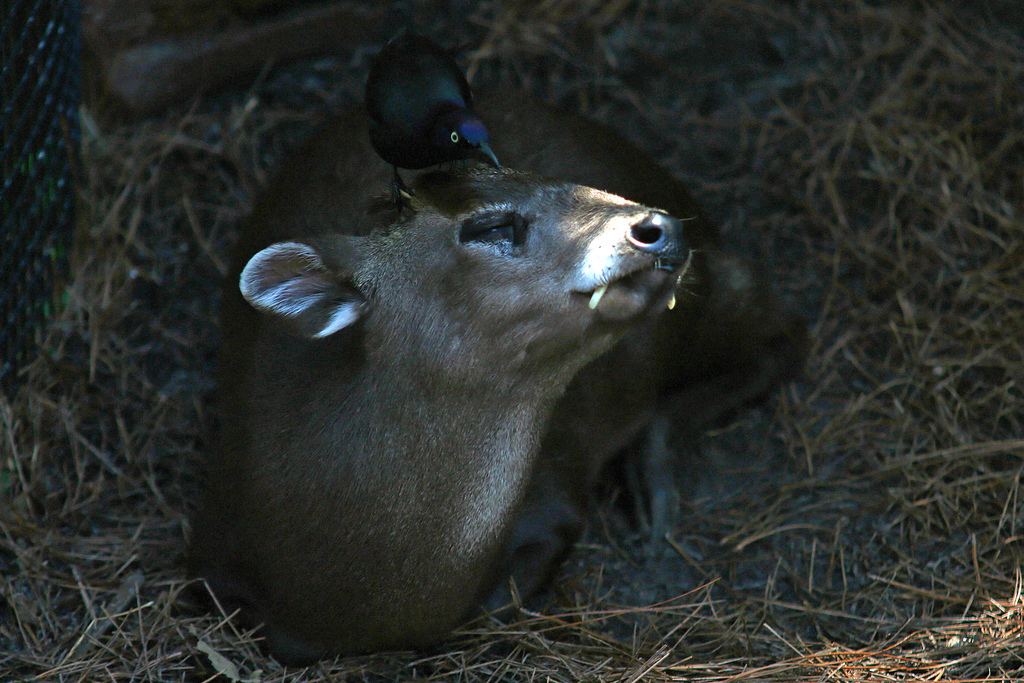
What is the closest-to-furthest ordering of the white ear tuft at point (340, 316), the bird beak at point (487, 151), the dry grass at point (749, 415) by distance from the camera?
the white ear tuft at point (340, 316) → the bird beak at point (487, 151) → the dry grass at point (749, 415)

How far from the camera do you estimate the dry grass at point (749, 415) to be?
13.3 ft

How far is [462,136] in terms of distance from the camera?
3650mm

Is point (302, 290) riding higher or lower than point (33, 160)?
higher

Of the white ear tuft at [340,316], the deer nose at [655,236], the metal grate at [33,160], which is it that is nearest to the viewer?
the deer nose at [655,236]

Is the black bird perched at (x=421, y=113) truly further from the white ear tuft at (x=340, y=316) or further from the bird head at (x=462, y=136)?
the white ear tuft at (x=340, y=316)

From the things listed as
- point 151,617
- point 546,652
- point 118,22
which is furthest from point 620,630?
point 118,22

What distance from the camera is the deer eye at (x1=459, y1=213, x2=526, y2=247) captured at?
3.33 meters

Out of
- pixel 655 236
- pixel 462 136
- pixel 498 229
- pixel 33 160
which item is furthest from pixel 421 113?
pixel 33 160

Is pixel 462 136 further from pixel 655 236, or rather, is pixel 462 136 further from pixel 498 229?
pixel 655 236

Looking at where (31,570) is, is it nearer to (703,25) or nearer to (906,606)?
(906,606)

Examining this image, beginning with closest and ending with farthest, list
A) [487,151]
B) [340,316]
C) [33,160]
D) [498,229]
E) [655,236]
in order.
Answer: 1. [655,236]
2. [498,229]
3. [340,316]
4. [487,151]
5. [33,160]

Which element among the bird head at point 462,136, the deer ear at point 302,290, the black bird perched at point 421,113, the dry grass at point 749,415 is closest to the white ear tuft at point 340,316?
the deer ear at point 302,290

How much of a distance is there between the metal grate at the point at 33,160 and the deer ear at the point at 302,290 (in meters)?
1.44

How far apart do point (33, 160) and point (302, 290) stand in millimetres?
1706
